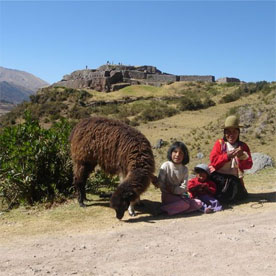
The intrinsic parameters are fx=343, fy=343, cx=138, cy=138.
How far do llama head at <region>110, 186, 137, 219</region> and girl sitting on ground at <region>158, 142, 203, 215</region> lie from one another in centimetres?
86

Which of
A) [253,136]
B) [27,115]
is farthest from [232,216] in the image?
[253,136]

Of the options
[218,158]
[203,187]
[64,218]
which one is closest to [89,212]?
[64,218]

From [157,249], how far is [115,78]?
5070 cm

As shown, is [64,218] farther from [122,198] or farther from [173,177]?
[173,177]

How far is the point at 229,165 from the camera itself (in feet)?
21.4

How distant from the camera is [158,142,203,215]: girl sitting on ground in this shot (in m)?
6.08

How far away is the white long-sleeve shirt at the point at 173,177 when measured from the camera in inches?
244

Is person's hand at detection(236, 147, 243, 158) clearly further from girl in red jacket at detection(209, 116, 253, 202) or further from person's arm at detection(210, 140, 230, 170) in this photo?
person's arm at detection(210, 140, 230, 170)

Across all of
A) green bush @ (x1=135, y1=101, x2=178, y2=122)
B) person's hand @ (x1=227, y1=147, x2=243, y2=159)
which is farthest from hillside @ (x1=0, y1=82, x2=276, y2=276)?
green bush @ (x1=135, y1=101, x2=178, y2=122)

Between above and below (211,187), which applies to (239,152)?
above

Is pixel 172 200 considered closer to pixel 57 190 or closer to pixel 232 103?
pixel 57 190

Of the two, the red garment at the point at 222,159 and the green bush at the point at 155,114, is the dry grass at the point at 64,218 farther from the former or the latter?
the green bush at the point at 155,114

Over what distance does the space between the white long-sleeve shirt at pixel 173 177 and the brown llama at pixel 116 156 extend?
0.28m

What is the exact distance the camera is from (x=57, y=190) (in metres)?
7.55
